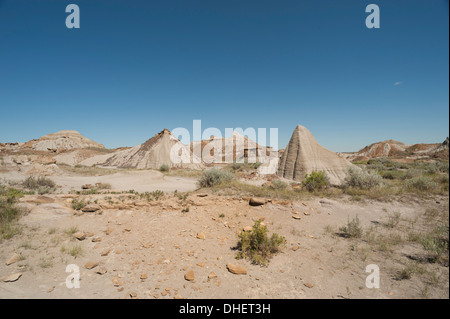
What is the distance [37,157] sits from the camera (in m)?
17.9

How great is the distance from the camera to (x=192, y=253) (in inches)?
163

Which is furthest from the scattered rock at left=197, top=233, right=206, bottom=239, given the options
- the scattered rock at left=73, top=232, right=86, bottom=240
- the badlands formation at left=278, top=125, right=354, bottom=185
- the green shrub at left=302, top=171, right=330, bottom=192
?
the badlands formation at left=278, top=125, right=354, bottom=185

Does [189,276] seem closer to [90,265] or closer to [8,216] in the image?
[90,265]

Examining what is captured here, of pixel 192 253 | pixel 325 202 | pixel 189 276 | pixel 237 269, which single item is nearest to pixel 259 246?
pixel 237 269

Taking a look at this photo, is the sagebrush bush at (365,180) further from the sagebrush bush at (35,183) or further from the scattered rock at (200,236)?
the sagebrush bush at (35,183)

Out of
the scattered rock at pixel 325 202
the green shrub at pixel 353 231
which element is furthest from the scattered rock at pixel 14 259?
the scattered rock at pixel 325 202

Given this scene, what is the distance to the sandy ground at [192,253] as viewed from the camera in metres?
3.03

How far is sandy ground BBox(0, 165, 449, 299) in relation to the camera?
9.94 ft

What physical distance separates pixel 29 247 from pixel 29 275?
115 centimetres

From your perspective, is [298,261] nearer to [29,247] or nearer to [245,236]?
[245,236]

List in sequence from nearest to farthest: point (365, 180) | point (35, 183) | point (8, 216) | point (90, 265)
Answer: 1. point (90, 265)
2. point (8, 216)
3. point (365, 180)
4. point (35, 183)

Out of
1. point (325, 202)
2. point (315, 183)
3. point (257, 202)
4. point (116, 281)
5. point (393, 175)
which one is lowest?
point (116, 281)

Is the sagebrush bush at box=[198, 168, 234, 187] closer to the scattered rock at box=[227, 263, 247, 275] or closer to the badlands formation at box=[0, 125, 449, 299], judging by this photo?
the badlands formation at box=[0, 125, 449, 299]

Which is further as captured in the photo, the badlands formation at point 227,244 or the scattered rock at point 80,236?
the scattered rock at point 80,236
